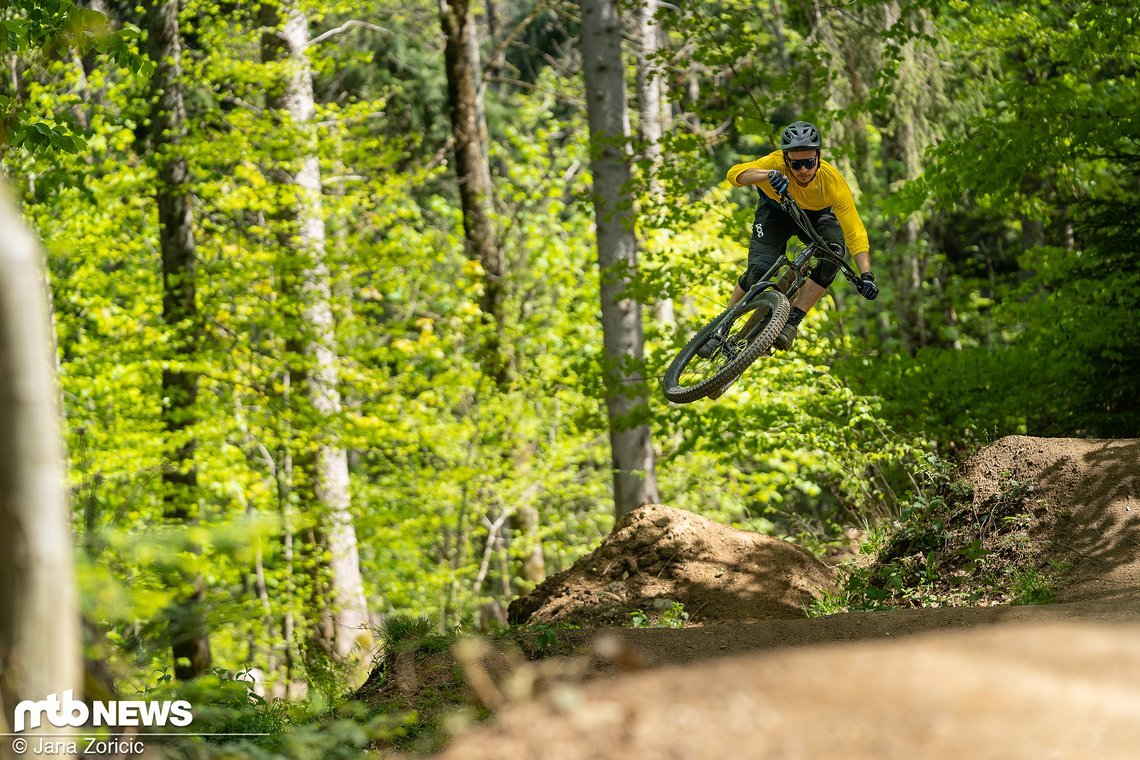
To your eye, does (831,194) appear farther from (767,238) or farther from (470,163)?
(470,163)

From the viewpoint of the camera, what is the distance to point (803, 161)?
8.20m

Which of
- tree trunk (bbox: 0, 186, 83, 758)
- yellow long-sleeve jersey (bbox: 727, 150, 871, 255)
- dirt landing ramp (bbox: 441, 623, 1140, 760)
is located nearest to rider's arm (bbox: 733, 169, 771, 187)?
yellow long-sleeve jersey (bbox: 727, 150, 871, 255)

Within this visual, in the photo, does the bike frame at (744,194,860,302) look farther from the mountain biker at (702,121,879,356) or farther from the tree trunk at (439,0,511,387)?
the tree trunk at (439,0,511,387)

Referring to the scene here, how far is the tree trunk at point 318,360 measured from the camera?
1473 cm

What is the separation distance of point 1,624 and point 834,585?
745 cm

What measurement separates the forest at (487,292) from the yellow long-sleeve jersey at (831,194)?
227 cm

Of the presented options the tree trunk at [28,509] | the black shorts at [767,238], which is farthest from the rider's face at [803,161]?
the tree trunk at [28,509]

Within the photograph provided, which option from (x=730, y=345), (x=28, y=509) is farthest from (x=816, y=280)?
(x=28, y=509)

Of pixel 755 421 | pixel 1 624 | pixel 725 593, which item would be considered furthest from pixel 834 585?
pixel 1 624

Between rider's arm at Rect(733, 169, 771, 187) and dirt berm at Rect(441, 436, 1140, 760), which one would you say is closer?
dirt berm at Rect(441, 436, 1140, 760)

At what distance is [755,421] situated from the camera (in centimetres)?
1192

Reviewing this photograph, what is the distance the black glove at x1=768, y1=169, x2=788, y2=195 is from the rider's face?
0.27 meters

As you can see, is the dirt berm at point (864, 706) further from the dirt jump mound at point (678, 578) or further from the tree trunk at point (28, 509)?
the dirt jump mound at point (678, 578)

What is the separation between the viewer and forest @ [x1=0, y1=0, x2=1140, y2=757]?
1107 centimetres
